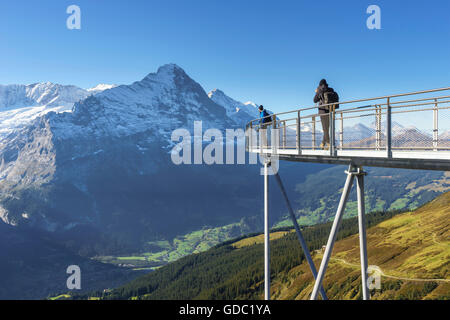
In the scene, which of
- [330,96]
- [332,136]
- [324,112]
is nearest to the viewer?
[332,136]

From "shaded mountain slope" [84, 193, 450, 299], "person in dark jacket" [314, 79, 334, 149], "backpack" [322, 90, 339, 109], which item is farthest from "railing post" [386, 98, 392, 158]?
"shaded mountain slope" [84, 193, 450, 299]

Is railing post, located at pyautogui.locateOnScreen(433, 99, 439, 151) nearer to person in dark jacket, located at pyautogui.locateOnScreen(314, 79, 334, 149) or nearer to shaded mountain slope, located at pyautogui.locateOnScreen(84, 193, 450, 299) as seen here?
person in dark jacket, located at pyautogui.locateOnScreen(314, 79, 334, 149)

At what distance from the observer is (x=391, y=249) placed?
142250 mm

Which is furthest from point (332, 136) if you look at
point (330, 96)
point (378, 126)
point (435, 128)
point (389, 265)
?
point (389, 265)

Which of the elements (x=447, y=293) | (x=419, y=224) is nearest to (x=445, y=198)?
(x=419, y=224)

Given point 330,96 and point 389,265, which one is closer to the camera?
point 330,96

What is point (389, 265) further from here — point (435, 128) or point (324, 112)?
point (435, 128)

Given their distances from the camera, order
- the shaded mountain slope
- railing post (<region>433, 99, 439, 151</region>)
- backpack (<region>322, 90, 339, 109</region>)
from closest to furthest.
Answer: railing post (<region>433, 99, 439, 151</region>), backpack (<region>322, 90, 339, 109</region>), the shaded mountain slope

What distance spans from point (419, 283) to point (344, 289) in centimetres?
2496

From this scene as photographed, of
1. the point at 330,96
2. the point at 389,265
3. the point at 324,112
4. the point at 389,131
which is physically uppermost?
the point at 330,96

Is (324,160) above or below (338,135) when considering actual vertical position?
below

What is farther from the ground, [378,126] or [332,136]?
[378,126]

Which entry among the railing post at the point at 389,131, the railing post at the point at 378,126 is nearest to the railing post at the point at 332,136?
the railing post at the point at 378,126
